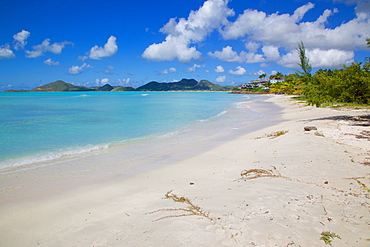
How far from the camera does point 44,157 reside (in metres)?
9.36

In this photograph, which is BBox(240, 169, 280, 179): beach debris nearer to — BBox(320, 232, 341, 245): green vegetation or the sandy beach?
the sandy beach

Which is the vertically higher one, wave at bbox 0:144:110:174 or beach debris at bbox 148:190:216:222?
beach debris at bbox 148:190:216:222

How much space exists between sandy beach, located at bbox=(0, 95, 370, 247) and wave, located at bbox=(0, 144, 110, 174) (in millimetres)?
1527

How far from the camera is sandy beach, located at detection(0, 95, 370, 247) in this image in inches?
126

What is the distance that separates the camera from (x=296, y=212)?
3652 millimetres

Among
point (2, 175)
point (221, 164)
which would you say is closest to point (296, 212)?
point (221, 164)

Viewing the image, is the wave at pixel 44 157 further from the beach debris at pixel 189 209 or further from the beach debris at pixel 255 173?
the beach debris at pixel 255 173

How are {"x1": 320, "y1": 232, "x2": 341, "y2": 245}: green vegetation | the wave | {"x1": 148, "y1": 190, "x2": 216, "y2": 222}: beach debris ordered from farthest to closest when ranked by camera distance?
the wave, {"x1": 148, "y1": 190, "x2": 216, "y2": 222}: beach debris, {"x1": 320, "y1": 232, "x2": 341, "y2": 245}: green vegetation

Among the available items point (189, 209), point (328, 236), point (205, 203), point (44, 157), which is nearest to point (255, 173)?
point (205, 203)

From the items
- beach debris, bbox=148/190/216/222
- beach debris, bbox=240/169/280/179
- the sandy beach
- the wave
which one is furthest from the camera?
the wave

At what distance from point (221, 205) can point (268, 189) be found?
4.11 ft

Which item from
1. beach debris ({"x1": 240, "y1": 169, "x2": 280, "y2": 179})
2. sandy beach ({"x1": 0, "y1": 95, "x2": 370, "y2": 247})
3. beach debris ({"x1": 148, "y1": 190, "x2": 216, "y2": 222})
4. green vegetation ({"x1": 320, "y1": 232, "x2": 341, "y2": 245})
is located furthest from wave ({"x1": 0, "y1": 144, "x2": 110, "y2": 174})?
green vegetation ({"x1": 320, "y1": 232, "x2": 341, "y2": 245})

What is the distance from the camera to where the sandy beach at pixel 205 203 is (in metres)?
3.19

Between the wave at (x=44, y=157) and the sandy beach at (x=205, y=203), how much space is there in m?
1.53
